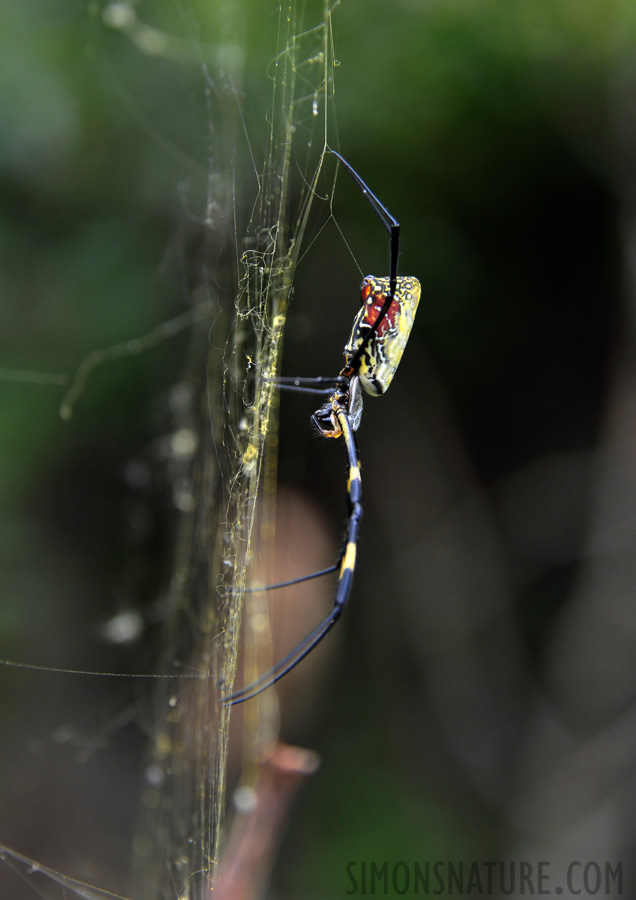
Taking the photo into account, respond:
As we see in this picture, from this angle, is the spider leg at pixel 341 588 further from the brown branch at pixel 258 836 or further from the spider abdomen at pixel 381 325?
the brown branch at pixel 258 836

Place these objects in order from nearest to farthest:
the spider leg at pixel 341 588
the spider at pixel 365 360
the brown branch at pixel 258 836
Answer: the spider leg at pixel 341 588
the spider at pixel 365 360
the brown branch at pixel 258 836

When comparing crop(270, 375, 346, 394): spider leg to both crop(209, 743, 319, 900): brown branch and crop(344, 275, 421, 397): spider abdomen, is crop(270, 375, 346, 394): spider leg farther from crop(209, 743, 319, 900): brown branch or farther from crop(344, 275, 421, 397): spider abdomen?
crop(209, 743, 319, 900): brown branch

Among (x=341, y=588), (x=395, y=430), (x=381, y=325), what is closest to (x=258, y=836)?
(x=341, y=588)

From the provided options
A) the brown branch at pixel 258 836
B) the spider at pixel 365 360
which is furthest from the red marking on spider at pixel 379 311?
the brown branch at pixel 258 836

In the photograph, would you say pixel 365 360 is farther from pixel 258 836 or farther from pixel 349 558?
pixel 258 836

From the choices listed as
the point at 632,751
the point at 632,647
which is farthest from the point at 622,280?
the point at 632,751

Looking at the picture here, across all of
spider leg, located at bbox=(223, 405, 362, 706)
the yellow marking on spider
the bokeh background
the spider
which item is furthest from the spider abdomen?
the bokeh background
